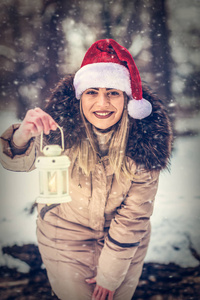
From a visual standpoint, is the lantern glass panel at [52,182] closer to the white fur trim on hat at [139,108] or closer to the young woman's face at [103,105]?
the young woman's face at [103,105]

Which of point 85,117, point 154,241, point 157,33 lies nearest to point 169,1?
point 157,33

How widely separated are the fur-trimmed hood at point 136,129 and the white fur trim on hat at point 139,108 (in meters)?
0.05

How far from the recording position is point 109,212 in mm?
1521

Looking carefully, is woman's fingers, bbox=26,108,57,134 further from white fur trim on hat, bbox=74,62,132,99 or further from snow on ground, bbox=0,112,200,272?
snow on ground, bbox=0,112,200,272

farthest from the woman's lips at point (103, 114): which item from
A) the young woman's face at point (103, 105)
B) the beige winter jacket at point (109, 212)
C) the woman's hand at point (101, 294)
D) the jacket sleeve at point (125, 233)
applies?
the woman's hand at point (101, 294)

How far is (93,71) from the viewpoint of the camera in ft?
4.52

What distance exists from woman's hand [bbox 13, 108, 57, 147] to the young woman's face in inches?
8.0

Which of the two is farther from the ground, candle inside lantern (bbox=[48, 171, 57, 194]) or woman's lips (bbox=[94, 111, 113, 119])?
woman's lips (bbox=[94, 111, 113, 119])

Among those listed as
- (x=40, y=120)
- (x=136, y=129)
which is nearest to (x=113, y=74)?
(x=136, y=129)

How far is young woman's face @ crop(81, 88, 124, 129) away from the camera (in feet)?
4.65

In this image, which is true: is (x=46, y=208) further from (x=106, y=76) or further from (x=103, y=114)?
(x=106, y=76)

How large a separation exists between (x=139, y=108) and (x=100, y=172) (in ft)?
1.22

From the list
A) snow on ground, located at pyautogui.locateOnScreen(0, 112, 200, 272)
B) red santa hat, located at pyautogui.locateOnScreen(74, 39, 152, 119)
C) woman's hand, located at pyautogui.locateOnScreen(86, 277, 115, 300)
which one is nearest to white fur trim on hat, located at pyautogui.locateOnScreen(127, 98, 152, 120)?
red santa hat, located at pyautogui.locateOnScreen(74, 39, 152, 119)

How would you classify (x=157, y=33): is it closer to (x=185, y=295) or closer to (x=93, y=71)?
(x=93, y=71)
